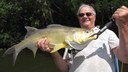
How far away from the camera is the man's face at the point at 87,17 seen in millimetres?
4145

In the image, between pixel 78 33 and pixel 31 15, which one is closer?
pixel 78 33

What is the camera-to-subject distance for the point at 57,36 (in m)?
4.04

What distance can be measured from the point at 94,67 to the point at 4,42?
87.7ft

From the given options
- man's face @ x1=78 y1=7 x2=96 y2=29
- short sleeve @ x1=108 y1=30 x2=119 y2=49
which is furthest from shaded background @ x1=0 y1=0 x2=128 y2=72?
short sleeve @ x1=108 y1=30 x2=119 y2=49

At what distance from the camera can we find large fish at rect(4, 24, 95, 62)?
3812 millimetres

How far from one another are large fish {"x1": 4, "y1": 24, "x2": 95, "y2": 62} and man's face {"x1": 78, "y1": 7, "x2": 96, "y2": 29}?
25 centimetres

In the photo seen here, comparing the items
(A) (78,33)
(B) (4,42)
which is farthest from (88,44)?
(B) (4,42)

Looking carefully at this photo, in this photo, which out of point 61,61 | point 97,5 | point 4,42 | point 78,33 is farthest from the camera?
point 4,42

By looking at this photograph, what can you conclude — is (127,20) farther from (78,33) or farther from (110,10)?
(110,10)

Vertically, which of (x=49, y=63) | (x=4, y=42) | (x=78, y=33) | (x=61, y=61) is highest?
(x=78, y=33)

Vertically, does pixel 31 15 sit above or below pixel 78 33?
below

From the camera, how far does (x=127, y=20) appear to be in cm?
338

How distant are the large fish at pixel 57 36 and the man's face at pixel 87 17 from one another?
247 millimetres

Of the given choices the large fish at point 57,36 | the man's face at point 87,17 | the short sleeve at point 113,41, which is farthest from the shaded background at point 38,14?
the short sleeve at point 113,41
